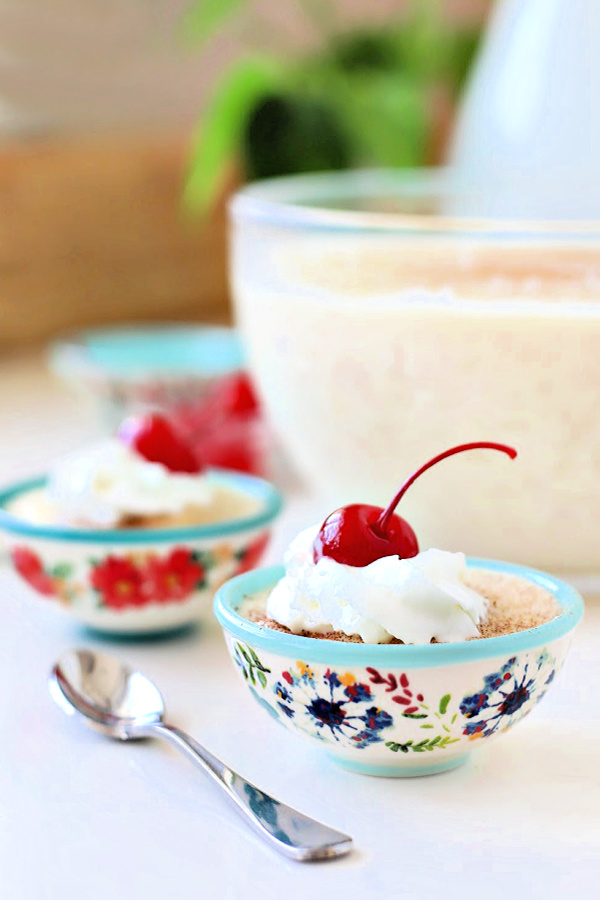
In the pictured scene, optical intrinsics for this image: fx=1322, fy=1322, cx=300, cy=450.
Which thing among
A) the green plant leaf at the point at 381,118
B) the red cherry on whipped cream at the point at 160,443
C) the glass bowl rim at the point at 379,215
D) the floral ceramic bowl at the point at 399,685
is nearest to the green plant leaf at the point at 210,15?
the green plant leaf at the point at 381,118

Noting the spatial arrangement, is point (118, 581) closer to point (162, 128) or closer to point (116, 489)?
point (116, 489)

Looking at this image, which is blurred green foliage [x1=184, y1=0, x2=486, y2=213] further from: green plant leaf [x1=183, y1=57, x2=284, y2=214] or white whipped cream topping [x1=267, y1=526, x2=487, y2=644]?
white whipped cream topping [x1=267, y1=526, x2=487, y2=644]

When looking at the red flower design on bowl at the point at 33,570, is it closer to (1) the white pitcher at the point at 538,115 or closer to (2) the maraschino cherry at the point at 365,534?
(2) the maraschino cherry at the point at 365,534

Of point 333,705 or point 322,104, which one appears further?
point 322,104

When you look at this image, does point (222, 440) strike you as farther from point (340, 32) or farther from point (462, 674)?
point (340, 32)

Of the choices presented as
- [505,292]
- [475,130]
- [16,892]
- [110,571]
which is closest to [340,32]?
[475,130]

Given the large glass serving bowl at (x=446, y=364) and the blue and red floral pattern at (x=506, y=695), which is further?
the large glass serving bowl at (x=446, y=364)

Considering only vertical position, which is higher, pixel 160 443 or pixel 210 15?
pixel 210 15

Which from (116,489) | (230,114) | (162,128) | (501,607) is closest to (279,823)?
(501,607)
